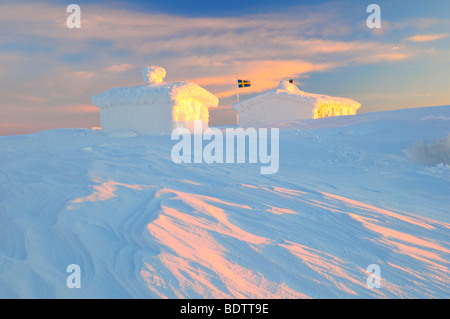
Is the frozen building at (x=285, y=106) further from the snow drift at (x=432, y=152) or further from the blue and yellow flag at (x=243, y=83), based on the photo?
the snow drift at (x=432, y=152)

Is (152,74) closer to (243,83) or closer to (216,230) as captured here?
(243,83)

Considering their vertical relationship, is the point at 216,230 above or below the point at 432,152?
below

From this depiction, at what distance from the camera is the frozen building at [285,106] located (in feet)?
72.8

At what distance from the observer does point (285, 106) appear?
2297 centimetres

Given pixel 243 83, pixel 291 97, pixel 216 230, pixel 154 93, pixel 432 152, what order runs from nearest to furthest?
pixel 216 230
pixel 432 152
pixel 154 93
pixel 291 97
pixel 243 83

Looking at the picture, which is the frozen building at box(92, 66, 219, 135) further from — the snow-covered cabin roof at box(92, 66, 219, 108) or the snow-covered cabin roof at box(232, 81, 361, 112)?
the snow-covered cabin roof at box(232, 81, 361, 112)

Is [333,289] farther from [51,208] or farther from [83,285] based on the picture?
[51,208]

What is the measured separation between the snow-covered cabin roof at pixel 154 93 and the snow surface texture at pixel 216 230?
708 centimetres

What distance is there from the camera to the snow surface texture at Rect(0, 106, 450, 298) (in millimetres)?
2559

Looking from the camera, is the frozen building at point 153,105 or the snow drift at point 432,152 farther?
the frozen building at point 153,105

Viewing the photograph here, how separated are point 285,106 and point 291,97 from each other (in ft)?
2.58

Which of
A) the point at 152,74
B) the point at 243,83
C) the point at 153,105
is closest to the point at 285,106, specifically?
the point at 243,83

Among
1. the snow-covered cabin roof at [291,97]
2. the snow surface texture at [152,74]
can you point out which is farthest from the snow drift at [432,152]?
the snow-covered cabin roof at [291,97]

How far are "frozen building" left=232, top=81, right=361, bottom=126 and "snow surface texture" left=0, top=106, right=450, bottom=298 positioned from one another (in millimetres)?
15845
